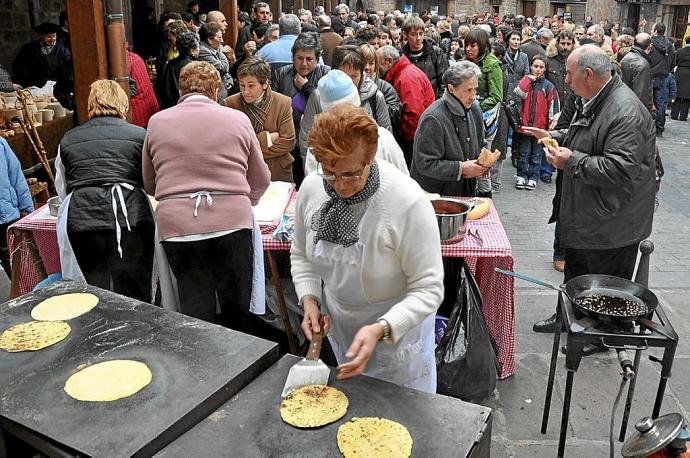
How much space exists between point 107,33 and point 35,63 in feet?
10.9

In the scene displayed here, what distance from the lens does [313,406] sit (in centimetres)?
196

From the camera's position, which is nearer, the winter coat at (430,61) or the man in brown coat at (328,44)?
the winter coat at (430,61)

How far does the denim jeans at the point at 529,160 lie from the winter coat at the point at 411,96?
2.18 meters

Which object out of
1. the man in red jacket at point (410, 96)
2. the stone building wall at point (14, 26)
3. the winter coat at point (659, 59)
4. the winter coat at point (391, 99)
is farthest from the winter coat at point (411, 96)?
the winter coat at point (659, 59)

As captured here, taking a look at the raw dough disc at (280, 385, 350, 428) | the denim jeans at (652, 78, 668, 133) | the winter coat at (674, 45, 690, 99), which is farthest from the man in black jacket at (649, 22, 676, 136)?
the raw dough disc at (280, 385, 350, 428)

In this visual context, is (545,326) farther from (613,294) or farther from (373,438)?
(373,438)

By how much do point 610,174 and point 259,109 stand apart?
7.93ft

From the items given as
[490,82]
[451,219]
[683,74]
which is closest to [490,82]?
[490,82]

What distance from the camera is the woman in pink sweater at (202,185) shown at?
312 centimetres

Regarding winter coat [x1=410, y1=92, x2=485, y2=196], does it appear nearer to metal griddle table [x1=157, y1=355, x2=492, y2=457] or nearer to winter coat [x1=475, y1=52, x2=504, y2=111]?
metal griddle table [x1=157, y1=355, x2=492, y2=457]

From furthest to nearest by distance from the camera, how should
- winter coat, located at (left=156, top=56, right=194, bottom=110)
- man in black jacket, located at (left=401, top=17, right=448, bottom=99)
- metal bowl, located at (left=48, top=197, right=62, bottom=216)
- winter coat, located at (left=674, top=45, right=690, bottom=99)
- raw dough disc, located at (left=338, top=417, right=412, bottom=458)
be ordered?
winter coat, located at (left=674, top=45, right=690, bottom=99), man in black jacket, located at (left=401, top=17, right=448, bottom=99), winter coat, located at (left=156, top=56, right=194, bottom=110), metal bowl, located at (left=48, top=197, right=62, bottom=216), raw dough disc, located at (left=338, top=417, right=412, bottom=458)

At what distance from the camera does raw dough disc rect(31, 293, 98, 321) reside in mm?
Answer: 2457

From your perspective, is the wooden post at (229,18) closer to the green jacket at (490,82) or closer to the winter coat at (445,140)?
the green jacket at (490,82)

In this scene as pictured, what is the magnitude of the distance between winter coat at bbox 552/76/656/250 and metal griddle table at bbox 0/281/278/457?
2.30m
